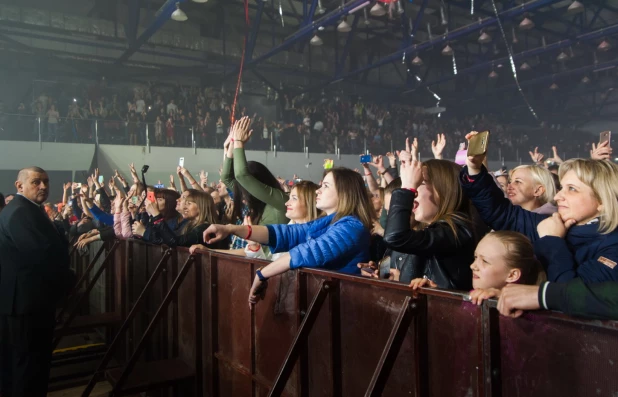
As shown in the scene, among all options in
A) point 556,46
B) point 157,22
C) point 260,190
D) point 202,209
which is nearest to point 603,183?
point 260,190

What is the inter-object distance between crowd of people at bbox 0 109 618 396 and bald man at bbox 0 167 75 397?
2 centimetres

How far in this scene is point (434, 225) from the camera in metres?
1.89

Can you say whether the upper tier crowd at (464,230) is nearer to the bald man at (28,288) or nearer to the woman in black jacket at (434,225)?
the woman in black jacket at (434,225)

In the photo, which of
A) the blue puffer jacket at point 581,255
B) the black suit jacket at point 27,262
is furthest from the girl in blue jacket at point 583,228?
the black suit jacket at point 27,262

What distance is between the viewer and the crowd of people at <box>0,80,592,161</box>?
11.6m

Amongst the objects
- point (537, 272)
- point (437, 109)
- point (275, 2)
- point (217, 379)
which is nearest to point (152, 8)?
point (275, 2)

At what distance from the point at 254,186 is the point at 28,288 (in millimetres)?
1786

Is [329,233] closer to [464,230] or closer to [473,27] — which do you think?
[464,230]

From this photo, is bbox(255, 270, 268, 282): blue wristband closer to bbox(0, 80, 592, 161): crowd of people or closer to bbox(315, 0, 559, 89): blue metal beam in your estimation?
bbox(0, 80, 592, 161): crowd of people

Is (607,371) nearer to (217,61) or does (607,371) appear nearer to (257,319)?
(257,319)

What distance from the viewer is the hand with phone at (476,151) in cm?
179

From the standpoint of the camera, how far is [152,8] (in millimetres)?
15648

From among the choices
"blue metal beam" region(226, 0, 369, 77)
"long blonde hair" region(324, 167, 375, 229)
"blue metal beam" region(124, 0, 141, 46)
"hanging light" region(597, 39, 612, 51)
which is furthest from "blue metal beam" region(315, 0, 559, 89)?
"long blonde hair" region(324, 167, 375, 229)

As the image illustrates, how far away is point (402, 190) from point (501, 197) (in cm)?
62
